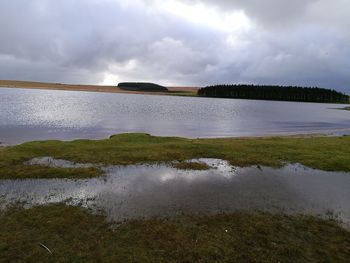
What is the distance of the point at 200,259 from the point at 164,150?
1640cm

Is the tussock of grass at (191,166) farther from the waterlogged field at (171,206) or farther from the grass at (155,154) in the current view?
the grass at (155,154)

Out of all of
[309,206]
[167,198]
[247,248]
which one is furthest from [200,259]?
[309,206]

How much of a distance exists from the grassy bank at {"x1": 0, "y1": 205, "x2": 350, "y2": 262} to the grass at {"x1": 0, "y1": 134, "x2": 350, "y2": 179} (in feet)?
22.4

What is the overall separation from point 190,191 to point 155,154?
28.2ft

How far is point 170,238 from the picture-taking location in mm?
10250

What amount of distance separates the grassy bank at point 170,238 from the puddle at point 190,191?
3.39 ft

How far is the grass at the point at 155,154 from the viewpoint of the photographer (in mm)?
18594

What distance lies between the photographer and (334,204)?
46.4ft

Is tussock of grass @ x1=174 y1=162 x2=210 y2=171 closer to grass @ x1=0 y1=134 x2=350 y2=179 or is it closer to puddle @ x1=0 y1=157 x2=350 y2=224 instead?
puddle @ x1=0 y1=157 x2=350 y2=224

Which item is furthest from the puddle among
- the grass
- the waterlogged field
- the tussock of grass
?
the grass

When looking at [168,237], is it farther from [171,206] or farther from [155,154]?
[155,154]

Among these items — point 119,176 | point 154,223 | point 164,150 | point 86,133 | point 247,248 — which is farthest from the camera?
point 86,133

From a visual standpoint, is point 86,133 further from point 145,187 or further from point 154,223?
point 154,223

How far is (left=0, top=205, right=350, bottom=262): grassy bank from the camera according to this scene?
916 centimetres
